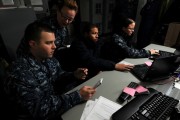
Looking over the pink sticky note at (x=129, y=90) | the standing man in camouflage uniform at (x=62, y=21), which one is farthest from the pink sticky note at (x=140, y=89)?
the standing man in camouflage uniform at (x=62, y=21)

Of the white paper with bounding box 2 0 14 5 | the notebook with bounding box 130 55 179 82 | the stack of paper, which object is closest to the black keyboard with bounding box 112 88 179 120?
the stack of paper

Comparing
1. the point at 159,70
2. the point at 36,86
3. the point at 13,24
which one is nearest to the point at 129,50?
the point at 159,70

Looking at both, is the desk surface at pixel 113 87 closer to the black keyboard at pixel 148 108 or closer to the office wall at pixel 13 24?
the black keyboard at pixel 148 108

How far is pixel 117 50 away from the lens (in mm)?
1763

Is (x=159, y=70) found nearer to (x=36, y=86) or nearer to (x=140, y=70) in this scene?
(x=140, y=70)

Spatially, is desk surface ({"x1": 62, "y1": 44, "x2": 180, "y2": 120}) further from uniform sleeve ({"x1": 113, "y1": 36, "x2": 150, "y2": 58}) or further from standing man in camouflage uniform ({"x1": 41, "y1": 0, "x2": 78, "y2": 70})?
standing man in camouflage uniform ({"x1": 41, "y1": 0, "x2": 78, "y2": 70})

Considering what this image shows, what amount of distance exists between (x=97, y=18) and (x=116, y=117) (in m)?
4.21

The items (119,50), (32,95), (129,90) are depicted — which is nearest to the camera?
(32,95)

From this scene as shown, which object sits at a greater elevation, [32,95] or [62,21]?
[62,21]

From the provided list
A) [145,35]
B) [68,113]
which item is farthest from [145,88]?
[145,35]

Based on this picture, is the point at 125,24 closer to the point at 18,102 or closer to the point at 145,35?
the point at 18,102

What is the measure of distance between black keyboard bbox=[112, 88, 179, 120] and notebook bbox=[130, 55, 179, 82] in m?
0.18

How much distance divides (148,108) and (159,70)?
1.26 feet

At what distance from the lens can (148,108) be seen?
0.87m
